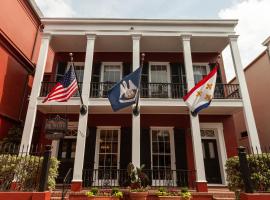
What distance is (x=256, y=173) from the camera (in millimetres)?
5324

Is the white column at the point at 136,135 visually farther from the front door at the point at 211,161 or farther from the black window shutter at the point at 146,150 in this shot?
the front door at the point at 211,161

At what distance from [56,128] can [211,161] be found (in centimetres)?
730

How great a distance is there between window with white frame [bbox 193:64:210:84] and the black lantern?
7.22 metres

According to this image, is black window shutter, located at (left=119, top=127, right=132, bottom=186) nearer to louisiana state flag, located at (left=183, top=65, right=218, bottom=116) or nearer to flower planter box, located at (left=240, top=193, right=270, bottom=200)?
louisiana state flag, located at (left=183, top=65, right=218, bottom=116)

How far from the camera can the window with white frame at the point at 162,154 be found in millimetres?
9227

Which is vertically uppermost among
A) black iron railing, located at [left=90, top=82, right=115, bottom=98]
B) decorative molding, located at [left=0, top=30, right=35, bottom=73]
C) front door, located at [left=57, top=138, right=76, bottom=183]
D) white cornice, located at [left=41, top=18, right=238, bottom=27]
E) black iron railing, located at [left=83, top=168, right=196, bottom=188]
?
white cornice, located at [left=41, top=18, right=238, bottom=27]

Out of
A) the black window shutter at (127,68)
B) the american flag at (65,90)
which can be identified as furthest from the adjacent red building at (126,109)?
the american flag at (65,90)

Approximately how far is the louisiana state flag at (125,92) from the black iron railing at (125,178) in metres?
3.63

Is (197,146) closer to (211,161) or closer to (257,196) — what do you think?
(211,161)

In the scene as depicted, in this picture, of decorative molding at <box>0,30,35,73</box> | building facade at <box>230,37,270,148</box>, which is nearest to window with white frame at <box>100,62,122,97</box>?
decorative molding at <box>0,30,35,73</box>

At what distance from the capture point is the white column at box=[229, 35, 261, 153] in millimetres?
7945

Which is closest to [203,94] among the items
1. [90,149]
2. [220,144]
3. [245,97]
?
[245,97]

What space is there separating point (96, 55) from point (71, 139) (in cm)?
472

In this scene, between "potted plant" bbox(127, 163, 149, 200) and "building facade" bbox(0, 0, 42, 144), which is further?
"building facade" bbox(0, 0, 42, 144)
